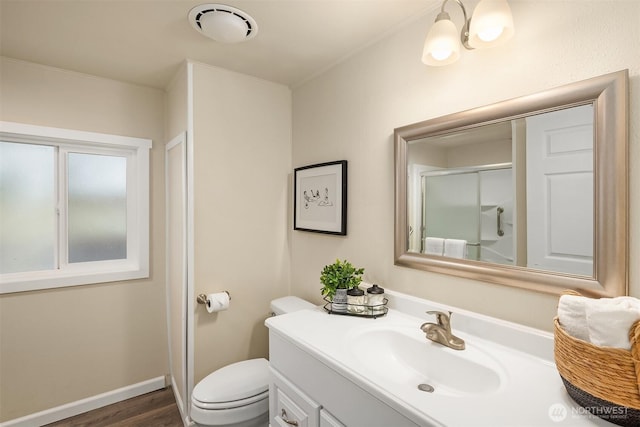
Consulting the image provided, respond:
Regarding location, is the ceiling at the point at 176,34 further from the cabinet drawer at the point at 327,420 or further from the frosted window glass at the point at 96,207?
the cabinet drawer at the point at 327,420

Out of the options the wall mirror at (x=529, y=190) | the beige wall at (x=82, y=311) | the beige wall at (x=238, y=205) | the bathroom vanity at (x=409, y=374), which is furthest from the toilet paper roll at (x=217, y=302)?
the wall mirror at (x=529, y=190)

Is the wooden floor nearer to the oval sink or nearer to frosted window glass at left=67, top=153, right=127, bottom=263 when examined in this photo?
frosted window glass at left=67, top=153, right=127, bottom=263

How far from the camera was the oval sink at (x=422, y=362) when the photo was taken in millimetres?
1013

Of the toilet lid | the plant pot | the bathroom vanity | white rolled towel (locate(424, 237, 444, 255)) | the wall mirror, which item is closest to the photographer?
the bathroom vanity

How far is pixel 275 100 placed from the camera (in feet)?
7.31

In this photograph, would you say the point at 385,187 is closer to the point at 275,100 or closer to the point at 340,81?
the point at 340,81

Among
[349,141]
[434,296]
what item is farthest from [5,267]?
[434,296]

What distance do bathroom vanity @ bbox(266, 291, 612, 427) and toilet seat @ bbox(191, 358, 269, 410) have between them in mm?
293

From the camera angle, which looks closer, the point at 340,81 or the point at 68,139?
the point at 340,81

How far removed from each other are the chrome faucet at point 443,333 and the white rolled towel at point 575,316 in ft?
1.26

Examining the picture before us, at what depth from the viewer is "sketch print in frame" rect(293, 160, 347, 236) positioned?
182cm

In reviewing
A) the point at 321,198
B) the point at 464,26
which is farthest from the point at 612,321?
the point at 321,198

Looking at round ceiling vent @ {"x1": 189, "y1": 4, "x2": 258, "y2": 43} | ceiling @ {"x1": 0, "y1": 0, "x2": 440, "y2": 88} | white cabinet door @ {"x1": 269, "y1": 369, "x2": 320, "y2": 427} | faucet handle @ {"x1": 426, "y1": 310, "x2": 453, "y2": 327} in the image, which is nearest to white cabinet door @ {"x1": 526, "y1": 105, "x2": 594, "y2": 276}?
faucet handle @ {"x1": 426, "y1": 310, "x2": 453, "y2": 327}

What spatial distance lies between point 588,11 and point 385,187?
36.7 inches
